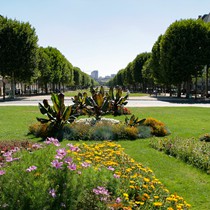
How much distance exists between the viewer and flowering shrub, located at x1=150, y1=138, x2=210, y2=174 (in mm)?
8677

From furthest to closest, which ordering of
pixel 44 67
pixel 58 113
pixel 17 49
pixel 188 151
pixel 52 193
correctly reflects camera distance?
pixel 44 67 < pixel 17 49 < pixel 58 113 < pixel 188 151 < pixel 52 193

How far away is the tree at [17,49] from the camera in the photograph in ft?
141

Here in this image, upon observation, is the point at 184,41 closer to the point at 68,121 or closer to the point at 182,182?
the point at 68,121

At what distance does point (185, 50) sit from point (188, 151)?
35.8 metres

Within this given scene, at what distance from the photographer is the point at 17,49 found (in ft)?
144

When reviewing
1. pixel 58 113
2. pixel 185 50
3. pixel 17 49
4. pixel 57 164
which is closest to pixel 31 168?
pixel 57 164

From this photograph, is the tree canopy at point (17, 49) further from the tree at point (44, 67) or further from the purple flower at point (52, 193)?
the purple flower at point (52, 193)

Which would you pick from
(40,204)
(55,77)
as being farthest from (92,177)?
(55,77)

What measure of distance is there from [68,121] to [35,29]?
37348 millimetres

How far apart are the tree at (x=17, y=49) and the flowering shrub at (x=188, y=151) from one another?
35.8 metres

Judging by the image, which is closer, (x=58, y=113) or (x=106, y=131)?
(x=106, y=131)

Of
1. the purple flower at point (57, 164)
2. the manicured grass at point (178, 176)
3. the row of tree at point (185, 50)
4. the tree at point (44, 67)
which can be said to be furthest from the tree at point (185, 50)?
the purple flower at point (57, 164)

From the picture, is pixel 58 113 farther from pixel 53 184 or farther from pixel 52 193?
pixel 52 193

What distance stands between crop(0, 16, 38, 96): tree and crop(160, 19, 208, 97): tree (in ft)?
64.8
